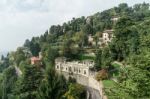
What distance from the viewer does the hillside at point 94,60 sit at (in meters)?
11.6

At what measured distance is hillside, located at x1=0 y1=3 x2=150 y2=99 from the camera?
11598mm

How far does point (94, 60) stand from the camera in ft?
156

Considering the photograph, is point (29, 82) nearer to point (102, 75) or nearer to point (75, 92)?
point (75, 92)

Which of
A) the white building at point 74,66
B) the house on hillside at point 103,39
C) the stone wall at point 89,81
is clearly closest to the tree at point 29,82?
the white building at point 74,66

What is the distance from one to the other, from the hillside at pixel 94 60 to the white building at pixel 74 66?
1.40 meters

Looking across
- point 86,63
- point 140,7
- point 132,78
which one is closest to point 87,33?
point 86,63

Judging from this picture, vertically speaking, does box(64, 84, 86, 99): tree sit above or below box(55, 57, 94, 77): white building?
below

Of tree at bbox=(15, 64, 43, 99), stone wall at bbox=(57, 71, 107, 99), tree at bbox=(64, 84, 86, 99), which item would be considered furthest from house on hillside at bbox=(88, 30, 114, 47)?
tree at bbox=(64, 84, 86, 99)

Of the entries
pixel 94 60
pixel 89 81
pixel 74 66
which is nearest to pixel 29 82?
pixel 74 66

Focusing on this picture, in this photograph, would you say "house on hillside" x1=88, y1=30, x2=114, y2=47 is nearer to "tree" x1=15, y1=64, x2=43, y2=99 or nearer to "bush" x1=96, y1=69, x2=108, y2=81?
"tree" x1=15, y1=64, x2=43, y2=99

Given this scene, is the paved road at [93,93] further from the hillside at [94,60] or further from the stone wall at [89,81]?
the hillside at [94,60]

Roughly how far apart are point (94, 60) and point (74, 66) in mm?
4733

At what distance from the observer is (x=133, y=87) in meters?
11.4

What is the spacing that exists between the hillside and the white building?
1.40 m
